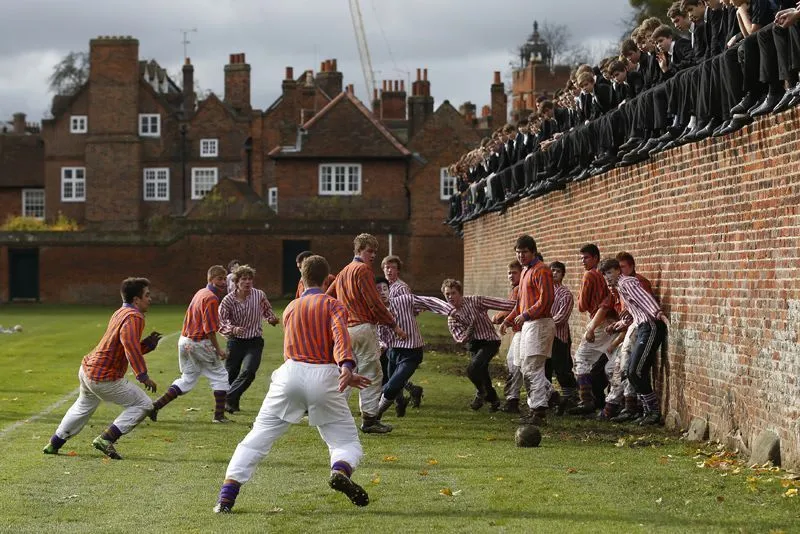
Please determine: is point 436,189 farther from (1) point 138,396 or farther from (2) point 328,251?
(1) point 138,396

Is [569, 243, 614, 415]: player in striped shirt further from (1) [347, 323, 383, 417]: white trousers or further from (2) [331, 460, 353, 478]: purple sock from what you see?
(2) [331, 460, 353, 478]: purple sock

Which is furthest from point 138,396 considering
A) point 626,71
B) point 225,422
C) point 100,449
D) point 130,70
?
point 130,70

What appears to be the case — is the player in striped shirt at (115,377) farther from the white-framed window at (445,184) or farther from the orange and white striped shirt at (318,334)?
the white-framed window at (445,184)

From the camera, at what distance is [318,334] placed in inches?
369

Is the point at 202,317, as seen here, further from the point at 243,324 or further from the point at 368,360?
the point at 368,360

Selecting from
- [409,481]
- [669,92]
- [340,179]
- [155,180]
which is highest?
[155,180]

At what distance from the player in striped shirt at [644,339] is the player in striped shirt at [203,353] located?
15.0 ft

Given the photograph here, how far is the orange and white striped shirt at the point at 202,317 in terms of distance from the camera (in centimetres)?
1512

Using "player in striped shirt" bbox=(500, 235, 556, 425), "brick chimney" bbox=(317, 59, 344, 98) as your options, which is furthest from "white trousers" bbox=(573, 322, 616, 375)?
"brick chimney" bbox=(317, 59, 344, 98)

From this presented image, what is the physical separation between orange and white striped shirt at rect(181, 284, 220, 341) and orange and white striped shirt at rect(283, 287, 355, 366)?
18.8 ft

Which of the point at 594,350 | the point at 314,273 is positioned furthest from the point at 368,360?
the point at 314,273

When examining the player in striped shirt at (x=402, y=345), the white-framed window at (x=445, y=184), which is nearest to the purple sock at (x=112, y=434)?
the player in striped shirt at (x=402, y=345)

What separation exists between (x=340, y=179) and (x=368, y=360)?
47.7m

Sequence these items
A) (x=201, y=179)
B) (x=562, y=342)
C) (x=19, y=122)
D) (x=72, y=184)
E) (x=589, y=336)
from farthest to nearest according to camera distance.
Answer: (x=19, y=122) < (x=201, y=179) < (x=72, y=184) < (x=562, y=342) < (x=589, y=336)
